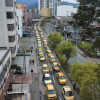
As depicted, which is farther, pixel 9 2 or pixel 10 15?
pixel 10 15

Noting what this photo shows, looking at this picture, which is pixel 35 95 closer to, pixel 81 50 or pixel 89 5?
pixel 89 5

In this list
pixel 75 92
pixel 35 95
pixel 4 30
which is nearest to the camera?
pixel 35 95

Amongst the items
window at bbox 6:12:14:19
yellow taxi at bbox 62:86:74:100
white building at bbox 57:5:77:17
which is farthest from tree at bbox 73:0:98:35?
white building at bbox 57:5:77:17

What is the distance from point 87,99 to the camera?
13250mm

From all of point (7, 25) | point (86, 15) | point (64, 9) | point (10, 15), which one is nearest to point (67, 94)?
point (86, 15)

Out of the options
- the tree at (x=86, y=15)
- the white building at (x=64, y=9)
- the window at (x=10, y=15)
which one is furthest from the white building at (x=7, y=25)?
the white building at (x=64, y=9)

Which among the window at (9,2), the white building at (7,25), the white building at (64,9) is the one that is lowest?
the white building at (7,25)

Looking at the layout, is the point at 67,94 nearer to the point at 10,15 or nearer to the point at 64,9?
the point at 10,15

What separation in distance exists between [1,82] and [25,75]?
655 cm

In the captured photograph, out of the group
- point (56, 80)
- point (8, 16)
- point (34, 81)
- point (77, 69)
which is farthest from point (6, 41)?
point (77, 69)

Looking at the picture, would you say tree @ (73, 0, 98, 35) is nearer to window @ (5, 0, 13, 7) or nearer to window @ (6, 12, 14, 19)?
window @ (5, 0, 13, 7)

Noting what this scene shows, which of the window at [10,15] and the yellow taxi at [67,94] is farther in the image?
the window at [10,15]

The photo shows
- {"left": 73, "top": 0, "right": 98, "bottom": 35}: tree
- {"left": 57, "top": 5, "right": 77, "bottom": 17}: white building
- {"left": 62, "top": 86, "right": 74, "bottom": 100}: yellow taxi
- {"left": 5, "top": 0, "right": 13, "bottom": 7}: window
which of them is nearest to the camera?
{"left": 73, "top": 0, "right": 98, "bottom": 35}: tree

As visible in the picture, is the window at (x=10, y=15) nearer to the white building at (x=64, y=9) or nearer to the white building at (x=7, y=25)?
the white building at (x=7, y=25)
